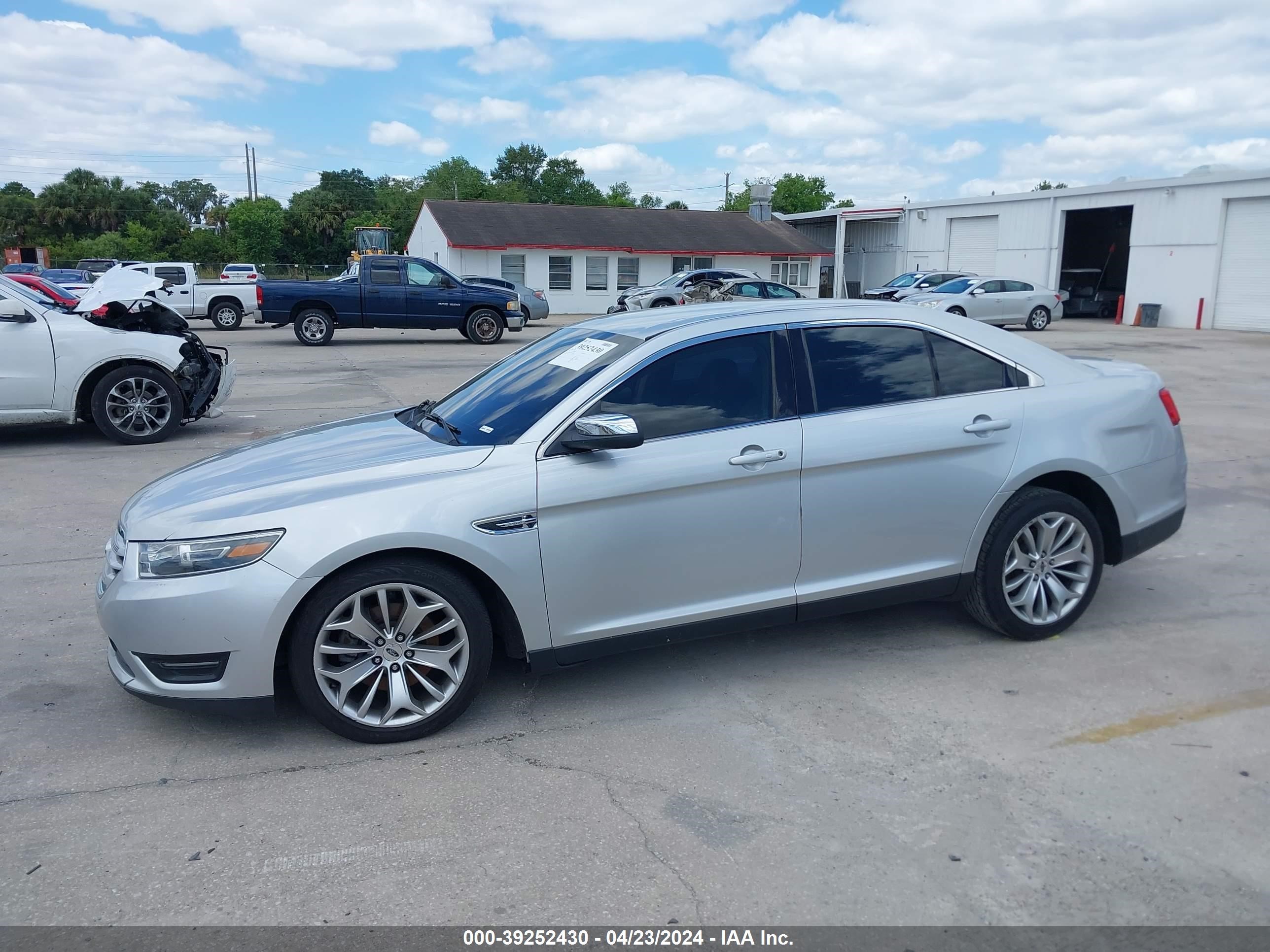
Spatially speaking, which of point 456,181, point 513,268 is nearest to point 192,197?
point 456,181

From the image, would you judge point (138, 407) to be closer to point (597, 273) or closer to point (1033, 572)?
point (1033, 572)

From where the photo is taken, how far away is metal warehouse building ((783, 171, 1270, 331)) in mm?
30953

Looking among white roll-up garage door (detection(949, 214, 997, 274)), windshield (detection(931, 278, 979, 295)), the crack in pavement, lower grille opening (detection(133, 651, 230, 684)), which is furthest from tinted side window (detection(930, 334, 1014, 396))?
white roll-up garage door (detection(949, 214, 997, 274))

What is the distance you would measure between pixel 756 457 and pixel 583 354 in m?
0.98

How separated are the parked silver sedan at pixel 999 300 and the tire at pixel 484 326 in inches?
441

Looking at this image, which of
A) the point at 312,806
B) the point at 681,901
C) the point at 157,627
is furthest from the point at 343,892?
the point at 157,627

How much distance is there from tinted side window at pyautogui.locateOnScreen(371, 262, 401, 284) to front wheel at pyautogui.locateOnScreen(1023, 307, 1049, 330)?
59.3ft

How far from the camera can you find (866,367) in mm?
4582

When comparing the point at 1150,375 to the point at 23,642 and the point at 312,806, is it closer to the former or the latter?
the point at 312,806

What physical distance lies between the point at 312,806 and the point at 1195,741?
3.38 m

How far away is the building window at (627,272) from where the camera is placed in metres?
41.5

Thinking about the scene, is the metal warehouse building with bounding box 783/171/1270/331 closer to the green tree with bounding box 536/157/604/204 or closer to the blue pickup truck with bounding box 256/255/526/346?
the blue pickup truck with bounding box 256/255/526/346

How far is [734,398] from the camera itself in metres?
4.31
